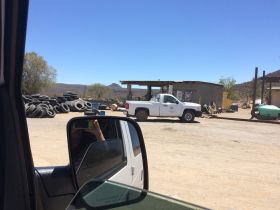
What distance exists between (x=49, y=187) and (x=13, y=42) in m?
0.77

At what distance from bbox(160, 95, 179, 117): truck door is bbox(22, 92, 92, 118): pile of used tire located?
722 centimetres

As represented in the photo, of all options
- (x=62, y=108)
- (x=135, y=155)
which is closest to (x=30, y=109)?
(x=62, y=108)

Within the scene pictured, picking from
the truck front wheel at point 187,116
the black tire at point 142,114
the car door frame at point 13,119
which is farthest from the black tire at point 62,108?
the car door frame at point 13,119

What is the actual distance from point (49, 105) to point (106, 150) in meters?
28.8

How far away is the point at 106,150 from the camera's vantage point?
7.35 feet

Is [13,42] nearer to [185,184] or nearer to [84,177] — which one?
[84,177]

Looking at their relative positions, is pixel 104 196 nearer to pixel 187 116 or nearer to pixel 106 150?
pixel 106 150

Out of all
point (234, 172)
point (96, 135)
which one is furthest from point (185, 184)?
point (96, 135)

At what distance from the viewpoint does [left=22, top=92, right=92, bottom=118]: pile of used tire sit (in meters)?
28.2

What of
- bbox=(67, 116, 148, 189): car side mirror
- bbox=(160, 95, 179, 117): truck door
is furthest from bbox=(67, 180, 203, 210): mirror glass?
bbox=(160, 95, 179, 117): truck door

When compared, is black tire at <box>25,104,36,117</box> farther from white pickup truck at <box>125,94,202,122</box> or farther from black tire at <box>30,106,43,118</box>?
white pickup truck at <box>125,94,202,122</box>

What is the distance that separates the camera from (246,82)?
387 ft

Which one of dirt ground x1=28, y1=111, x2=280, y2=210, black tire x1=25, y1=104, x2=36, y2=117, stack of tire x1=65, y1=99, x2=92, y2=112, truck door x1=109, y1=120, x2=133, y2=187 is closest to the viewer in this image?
truck door x1=109, y1=120, x2=133, y2=187

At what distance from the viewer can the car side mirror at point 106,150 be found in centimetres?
215
